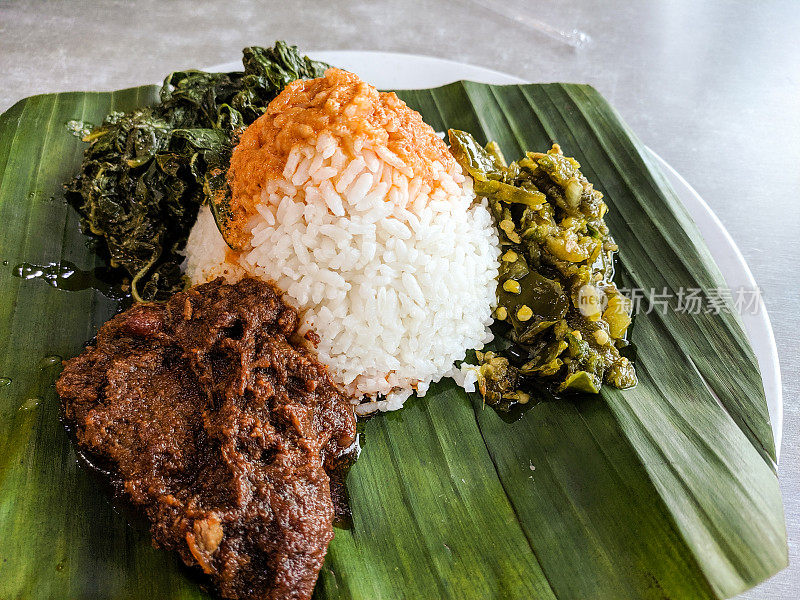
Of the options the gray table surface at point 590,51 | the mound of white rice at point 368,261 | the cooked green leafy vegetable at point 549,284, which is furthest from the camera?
the gray table surface at point 590,51

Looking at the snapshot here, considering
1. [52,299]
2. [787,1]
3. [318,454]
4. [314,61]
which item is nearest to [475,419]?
[318,454]

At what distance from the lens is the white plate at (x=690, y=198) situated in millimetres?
3346

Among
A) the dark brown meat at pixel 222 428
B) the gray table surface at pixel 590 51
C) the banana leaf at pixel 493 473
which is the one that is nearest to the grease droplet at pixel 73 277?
the banana leaf at pixel 493 473

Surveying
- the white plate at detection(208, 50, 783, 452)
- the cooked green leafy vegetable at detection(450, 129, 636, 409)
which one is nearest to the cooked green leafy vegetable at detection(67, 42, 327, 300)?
the white plate at detection(208, 50, 783, 452)

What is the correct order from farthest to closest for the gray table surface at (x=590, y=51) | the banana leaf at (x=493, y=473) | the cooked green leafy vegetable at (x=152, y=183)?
the gray table surface at (x=590, y=51)
the cooked green leafy vegetable at (x=152, y=183)
the banana leaf at (x=493, y=473)

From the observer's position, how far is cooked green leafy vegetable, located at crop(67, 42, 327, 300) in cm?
362

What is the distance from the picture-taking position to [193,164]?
142 inches

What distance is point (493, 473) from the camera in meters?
3.03

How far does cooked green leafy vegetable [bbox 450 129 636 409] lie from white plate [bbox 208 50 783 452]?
688mm

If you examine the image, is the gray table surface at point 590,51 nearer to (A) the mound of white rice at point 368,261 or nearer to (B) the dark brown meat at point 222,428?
(A) the mound of white rice at point 368,261

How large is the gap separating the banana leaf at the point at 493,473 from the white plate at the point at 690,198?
15 cm

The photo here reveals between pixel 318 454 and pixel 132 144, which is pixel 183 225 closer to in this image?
pixel 132 144

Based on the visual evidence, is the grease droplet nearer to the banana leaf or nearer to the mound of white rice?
the banana leaf

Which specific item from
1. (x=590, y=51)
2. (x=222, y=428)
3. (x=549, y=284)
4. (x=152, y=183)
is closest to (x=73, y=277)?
(x=152, y=183)
